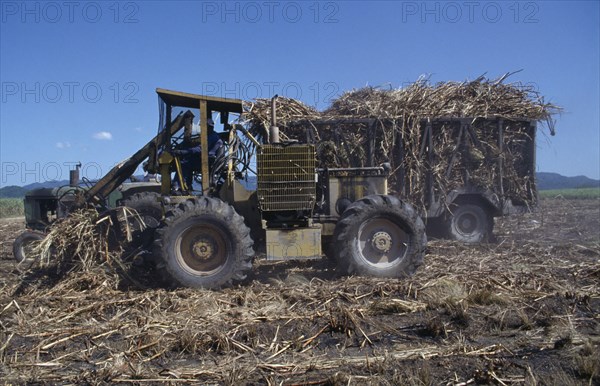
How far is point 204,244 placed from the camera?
277 inches

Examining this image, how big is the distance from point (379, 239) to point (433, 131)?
4270mm

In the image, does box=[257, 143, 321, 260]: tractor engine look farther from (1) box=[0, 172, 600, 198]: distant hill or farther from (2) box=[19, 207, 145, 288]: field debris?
(2) box=[19, 207, 145, 288]: field debris

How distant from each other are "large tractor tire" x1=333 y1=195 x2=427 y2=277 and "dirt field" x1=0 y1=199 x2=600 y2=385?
29 cm

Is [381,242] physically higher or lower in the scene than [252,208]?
lower

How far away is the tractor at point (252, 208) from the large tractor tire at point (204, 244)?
14 mm

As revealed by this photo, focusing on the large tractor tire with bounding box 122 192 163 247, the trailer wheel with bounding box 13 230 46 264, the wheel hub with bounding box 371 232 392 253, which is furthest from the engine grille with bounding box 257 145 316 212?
the trailer wheel with bounding box 13 230 46 264

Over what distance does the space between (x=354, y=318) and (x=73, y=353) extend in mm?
2700

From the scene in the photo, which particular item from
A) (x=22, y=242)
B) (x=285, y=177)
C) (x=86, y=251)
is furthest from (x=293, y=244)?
(x=22, y=242)

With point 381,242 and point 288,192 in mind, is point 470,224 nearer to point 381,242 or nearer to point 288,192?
point 381,242

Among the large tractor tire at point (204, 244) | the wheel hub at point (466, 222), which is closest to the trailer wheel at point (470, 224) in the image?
the wheel hub at point (466, 222)

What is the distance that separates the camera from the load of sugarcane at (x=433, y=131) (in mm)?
10469

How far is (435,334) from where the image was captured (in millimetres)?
4812

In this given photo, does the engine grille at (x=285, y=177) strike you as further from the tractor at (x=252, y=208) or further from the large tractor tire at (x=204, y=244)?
the large tractor tire at (x=204, y=244)

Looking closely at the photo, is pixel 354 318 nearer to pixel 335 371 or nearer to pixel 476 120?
pixel 335 371
